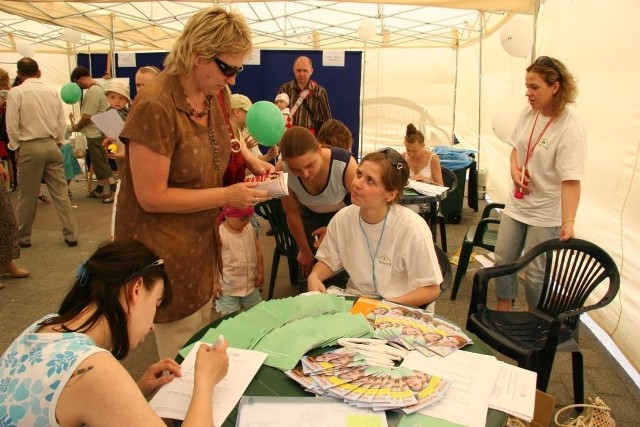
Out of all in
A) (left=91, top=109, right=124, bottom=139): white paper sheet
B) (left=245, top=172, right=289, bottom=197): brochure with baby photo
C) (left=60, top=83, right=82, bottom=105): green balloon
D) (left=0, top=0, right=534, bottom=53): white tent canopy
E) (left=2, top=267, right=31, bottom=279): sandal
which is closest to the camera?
(left=245, top=172, right=289, bottom=197): brochure with baby photo

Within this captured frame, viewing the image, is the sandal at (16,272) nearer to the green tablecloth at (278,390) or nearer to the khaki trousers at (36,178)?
the khaki trousers at (36,178)

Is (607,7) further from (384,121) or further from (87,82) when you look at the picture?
(384,121)

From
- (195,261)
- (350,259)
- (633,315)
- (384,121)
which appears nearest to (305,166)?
(350,259)

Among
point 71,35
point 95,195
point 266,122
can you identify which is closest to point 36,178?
point 95,195

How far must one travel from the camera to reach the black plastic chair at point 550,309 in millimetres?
2059

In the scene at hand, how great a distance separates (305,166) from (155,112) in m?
1.10

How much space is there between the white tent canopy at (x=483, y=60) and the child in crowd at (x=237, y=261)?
2312 millimetres

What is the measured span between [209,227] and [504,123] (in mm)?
4176

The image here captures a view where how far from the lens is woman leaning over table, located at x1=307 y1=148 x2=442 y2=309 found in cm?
192

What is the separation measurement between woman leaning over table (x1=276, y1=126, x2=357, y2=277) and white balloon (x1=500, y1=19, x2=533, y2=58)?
3.11m

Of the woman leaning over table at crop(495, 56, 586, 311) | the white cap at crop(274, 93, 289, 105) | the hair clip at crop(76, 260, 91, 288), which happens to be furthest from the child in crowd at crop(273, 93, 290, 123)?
the hair clip at crop(76, 260, 91, 288)

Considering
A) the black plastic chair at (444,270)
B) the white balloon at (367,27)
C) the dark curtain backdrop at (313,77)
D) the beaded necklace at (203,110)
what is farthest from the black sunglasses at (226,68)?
the white balloon at (367,27)

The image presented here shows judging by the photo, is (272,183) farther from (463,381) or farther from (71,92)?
(71,92)

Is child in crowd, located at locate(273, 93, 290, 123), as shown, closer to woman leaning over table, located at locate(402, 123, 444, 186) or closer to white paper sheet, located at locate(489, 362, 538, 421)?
woman leaning over table, located at locate(402, 123, 444, 186)
